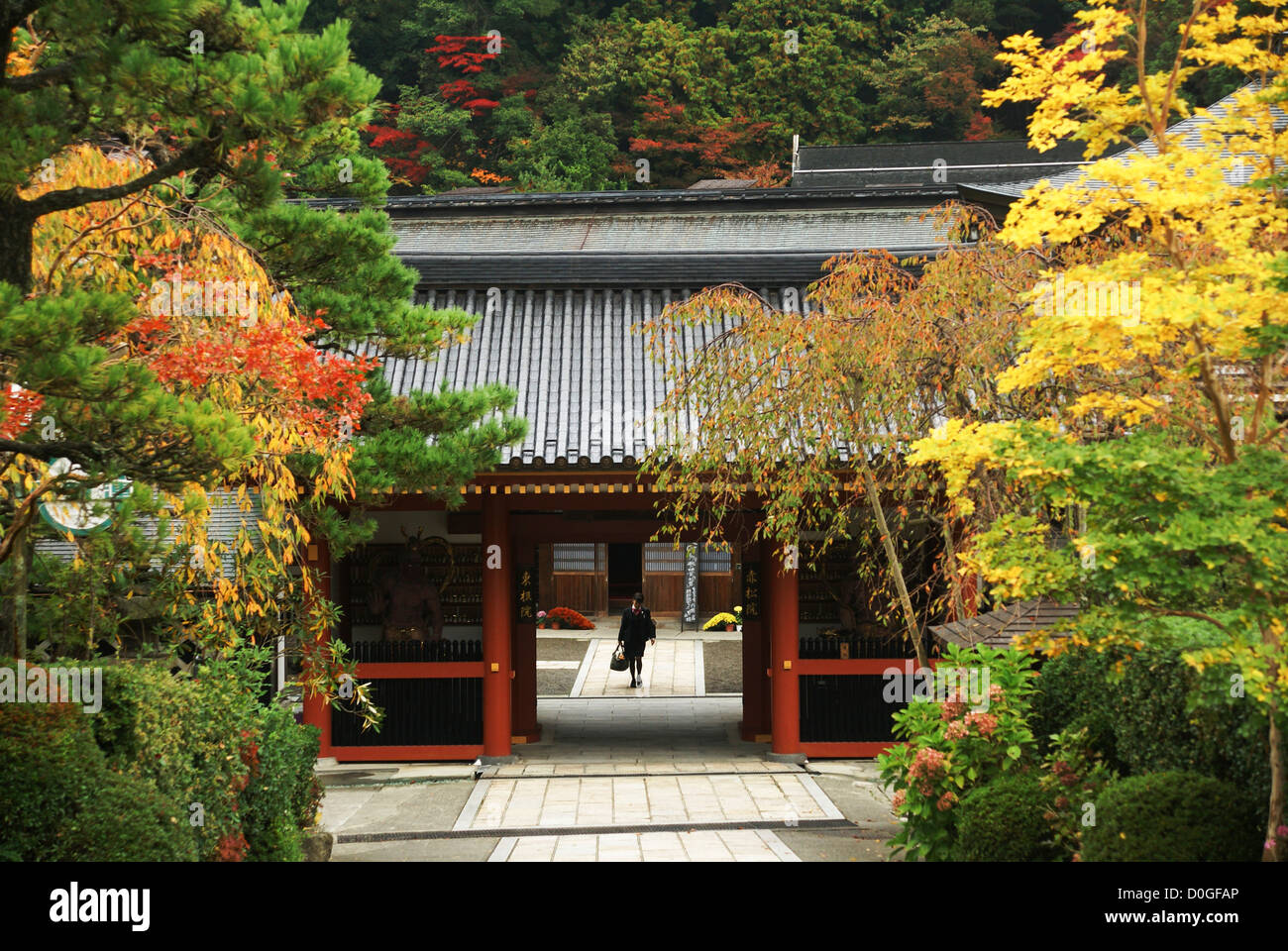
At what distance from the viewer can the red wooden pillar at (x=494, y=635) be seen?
13359 millimetres

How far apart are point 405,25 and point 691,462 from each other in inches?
1195

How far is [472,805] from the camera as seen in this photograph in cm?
1136

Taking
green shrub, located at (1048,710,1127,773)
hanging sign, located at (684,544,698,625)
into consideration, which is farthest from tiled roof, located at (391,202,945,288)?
green shrub, located at (1048,710,1127,773)

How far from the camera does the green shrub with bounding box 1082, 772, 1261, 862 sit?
5.79 meters

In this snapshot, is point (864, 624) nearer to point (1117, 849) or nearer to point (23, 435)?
point (1117, 849)

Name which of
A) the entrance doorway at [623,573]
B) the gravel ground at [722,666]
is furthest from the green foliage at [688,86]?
the gravel ground at [722,666]

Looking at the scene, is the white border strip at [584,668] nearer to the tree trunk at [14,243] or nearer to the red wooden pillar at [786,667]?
the red wooden pillar at [786,667]

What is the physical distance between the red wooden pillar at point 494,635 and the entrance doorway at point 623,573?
1726 centimetres

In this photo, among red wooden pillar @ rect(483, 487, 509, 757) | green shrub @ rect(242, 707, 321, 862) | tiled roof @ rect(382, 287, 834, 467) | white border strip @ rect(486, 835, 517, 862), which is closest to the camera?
green shrub @ rect(242, 707, 321, 862)

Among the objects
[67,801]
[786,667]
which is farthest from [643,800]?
[67,801]

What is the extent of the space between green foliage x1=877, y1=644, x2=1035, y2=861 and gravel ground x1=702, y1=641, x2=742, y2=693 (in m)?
12.1

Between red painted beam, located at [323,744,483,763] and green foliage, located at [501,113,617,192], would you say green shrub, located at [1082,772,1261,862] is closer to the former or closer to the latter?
red painted beam, located at [323,744,483,763]

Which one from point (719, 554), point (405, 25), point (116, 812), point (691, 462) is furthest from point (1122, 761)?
point (405, 25)

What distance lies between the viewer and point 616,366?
14.0 metres
